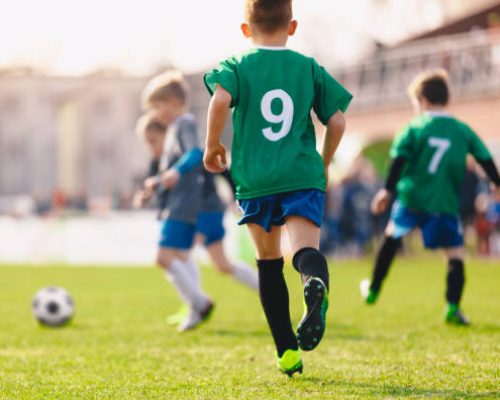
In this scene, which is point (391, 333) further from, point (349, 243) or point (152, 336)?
point (349, 243)

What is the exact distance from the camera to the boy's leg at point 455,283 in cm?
704

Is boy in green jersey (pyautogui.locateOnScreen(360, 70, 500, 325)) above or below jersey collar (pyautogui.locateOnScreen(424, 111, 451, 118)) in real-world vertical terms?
below

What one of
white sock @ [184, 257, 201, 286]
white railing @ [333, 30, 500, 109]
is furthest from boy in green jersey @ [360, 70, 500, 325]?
white railing @ [333, 30, 500, 109]

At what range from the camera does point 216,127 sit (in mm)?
4348

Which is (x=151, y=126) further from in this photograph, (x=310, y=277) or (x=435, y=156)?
(x=310, y=277)

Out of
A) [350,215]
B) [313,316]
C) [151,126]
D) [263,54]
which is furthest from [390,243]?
[350,215]

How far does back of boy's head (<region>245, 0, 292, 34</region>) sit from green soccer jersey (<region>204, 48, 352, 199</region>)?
0.11 meters

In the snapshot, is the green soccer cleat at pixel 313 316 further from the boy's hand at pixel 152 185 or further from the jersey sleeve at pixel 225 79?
the boy's hand at pixel 152 185

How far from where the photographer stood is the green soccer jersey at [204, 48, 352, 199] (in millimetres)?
4336

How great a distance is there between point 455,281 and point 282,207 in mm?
3038

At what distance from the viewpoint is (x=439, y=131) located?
694 cm

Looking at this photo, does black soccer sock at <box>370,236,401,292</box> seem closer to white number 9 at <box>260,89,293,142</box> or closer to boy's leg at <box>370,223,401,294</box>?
boy's leg at <box>370,223,401,294</box>

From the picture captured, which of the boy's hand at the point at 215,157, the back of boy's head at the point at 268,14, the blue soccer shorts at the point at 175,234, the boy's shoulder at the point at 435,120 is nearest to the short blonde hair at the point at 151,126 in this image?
the blue soccer shorts at the point at 175,234

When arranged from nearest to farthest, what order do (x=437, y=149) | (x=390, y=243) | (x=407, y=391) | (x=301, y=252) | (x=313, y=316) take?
(x=313, y=316) → (x=407, y=391) → (x=301, y=252) → (x=437, y=149) → (x=390, y=243)
